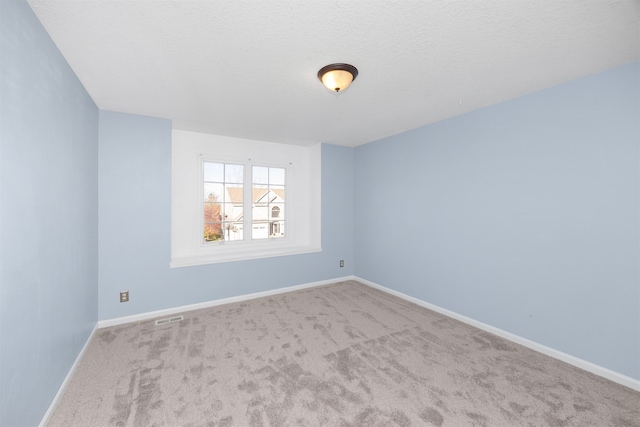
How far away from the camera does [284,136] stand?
4.08 metres

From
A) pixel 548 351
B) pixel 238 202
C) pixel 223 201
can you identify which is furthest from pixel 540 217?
pixel 223 201

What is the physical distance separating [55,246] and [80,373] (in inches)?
43.8

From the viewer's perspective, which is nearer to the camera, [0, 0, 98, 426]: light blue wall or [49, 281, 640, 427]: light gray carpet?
[0, 0, 98, 426]: light blue wall

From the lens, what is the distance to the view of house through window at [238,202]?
4.03 meters

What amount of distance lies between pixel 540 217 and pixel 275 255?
328 cm

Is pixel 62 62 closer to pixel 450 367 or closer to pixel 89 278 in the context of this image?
pixel 89 278

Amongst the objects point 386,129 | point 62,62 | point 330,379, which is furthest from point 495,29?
point 62,62

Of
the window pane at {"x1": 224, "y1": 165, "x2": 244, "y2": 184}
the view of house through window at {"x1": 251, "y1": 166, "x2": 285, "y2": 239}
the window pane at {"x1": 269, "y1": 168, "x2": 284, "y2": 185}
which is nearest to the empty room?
the window pane at {"x1": 224, "y1": 165, "x2": 244, "y2": 184}

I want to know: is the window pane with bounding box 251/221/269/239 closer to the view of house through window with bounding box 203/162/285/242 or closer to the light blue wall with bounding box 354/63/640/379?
the view of house through window with bounding box 203/162/285/242

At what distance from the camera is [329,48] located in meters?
1.80

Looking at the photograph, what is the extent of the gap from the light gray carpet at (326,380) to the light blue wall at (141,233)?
43 cm

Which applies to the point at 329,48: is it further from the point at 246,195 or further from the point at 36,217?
the point at 246,195

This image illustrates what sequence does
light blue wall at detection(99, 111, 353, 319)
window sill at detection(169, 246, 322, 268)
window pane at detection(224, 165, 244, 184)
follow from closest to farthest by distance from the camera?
light blue wall at detection(99, 111, 353, 319)
window sill at detection(169, 246, 322, 268)
window pane at detection(224, 165, 244, 184)

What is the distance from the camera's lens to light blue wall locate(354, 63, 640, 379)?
2.03 meters
